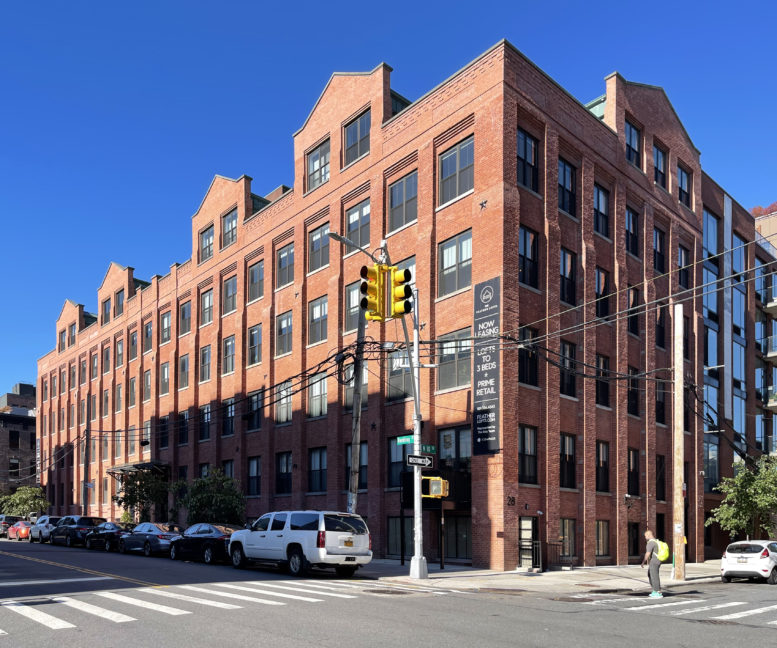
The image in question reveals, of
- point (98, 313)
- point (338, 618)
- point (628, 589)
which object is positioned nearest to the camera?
point (338, 618)

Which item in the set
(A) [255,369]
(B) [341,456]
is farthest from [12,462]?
(B) [341,456]

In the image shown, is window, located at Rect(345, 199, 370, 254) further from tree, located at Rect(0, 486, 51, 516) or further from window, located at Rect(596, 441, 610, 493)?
tree, located at Rect(0, 486, 51, 516)

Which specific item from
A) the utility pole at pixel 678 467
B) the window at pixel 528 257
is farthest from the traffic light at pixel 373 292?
the window at pixel 528 257

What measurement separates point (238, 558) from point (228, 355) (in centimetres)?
2357

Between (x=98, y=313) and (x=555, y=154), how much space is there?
48856 mm

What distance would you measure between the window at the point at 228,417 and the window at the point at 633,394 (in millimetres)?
21669

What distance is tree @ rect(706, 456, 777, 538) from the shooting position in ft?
113

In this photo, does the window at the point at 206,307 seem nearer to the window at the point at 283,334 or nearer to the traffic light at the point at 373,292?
the window at the point at 283,334

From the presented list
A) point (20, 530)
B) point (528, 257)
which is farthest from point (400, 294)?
point (20, 530)

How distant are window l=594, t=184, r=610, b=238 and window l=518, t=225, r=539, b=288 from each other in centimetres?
558

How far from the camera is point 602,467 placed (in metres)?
34.7

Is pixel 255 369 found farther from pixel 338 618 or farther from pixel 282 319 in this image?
pixel 338 618

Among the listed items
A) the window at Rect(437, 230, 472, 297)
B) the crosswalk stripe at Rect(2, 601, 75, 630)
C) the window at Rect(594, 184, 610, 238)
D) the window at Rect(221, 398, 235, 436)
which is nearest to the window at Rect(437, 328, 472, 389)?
the window at Rect(437, 230, 472, 297)

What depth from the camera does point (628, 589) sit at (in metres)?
22.7
